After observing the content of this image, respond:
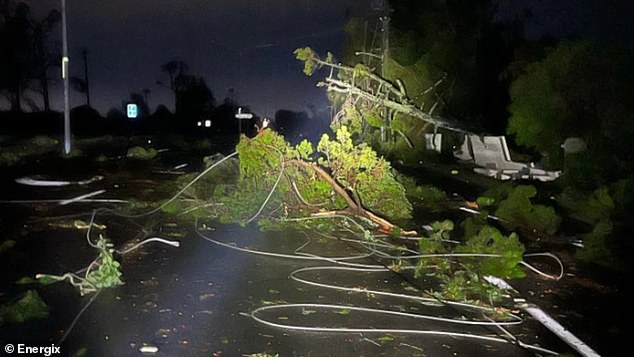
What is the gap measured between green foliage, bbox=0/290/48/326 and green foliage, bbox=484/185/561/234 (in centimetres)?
1006

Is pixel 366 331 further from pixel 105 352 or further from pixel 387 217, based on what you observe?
pixel 387 217

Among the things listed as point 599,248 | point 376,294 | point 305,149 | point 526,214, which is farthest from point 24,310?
point 526,214

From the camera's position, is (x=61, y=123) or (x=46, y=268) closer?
(x=46, y=268)

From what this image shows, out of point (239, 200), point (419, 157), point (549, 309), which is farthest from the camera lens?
point (419, 157)

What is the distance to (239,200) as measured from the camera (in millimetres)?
16453

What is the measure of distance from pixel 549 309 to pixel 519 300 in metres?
0.45

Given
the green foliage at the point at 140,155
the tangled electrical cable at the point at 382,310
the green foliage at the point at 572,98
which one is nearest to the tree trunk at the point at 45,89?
the green foliage at the point at 140,155

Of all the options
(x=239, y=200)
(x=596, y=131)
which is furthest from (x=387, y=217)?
(x=596, y=131)

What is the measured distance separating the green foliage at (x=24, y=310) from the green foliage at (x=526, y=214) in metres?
10.1

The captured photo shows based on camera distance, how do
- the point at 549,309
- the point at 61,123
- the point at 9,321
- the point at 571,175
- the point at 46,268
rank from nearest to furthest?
the point at 9,321 → the point at 549,309 → the point at 46,268 → the point at 571,175 → the point at 61,123

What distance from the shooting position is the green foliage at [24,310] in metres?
7.77

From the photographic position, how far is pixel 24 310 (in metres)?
7.95

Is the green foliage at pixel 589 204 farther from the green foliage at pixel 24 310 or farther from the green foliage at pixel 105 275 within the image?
the green foliage at pixel 24 310

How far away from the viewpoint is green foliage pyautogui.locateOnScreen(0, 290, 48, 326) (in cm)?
777
